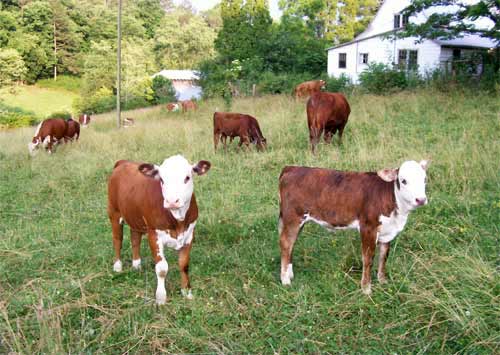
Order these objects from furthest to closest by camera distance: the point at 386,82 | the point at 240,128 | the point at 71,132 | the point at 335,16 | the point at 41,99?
the point at 41,99
the point at 335,16
the point at 386,82
the point at 71,132
the point at 240,128

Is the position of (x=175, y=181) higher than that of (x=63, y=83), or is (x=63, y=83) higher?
(x=63, y=83)

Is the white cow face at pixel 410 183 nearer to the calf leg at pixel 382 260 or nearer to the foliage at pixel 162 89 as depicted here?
the calf leg at pixel 382 260

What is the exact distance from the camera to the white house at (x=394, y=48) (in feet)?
79.2

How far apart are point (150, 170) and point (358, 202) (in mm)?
1893

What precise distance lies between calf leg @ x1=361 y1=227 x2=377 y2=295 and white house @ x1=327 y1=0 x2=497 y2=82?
19.7 meters

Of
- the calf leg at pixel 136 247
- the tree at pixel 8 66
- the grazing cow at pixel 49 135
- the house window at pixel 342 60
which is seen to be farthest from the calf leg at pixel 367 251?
the tree at pixel 8 66

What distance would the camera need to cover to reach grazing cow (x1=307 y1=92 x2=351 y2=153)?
10062 mm

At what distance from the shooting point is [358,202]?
14.4 ft

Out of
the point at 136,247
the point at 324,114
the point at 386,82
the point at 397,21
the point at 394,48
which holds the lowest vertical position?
the point at 136,247

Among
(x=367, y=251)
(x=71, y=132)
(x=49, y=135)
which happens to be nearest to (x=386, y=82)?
(x=71, y=132)

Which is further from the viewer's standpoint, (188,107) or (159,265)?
(188,107)

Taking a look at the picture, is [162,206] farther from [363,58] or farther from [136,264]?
[363,58]

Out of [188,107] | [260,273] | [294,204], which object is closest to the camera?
[294,204]

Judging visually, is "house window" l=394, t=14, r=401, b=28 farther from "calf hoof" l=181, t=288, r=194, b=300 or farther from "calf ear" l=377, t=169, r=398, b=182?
"calf hoof" l=181, t=288, r=194, b=300
